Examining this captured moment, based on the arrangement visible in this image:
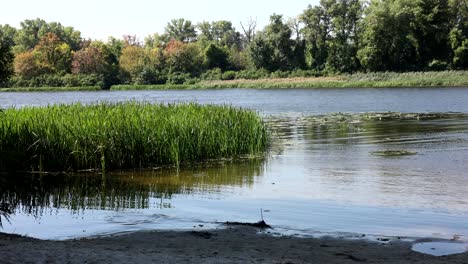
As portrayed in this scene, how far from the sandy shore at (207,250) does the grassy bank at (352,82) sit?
67374 mm

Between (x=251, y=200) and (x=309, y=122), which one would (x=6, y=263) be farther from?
(x=309, y=122)

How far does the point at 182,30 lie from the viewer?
16125 centimetres

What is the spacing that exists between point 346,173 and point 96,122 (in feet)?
21.9

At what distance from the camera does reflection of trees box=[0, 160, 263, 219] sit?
12.6 meters

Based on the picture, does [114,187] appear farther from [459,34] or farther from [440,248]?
[459,34]

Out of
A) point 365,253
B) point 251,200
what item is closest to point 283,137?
point 251,200

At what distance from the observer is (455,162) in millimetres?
17953

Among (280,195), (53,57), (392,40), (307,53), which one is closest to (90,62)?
(53,57)

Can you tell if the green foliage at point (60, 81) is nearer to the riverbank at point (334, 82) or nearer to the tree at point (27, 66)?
the tree at point (27, 66)

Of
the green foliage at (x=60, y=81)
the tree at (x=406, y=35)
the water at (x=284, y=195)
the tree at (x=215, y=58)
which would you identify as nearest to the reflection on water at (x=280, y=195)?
the water at (x=284, y=195)

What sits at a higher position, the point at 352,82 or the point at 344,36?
the point at 344,36

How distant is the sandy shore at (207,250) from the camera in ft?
22.7

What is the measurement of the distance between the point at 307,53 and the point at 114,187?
86.4 metres

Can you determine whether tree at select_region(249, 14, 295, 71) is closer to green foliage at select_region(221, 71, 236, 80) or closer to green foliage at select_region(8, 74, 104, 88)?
green foliage at select_region(221, 71, 236, 80)
